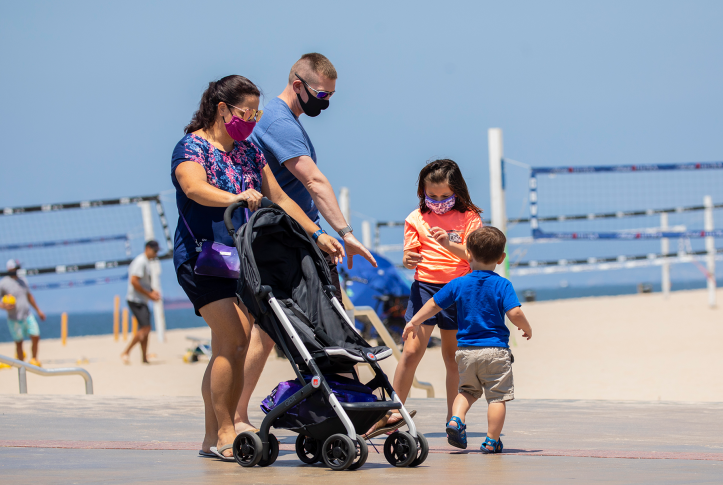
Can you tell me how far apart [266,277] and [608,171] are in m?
7.89

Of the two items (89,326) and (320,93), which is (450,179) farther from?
(89,326)

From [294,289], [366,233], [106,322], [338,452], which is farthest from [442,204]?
[106,322]

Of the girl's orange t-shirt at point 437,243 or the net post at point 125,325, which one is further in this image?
A: the net post at point 125,325

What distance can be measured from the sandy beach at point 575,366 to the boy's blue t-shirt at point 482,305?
3.39 m

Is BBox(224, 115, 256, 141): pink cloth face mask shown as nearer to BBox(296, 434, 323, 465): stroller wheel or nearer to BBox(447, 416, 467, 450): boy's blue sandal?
BBox(296, 434, 323, 465): stroller wheel

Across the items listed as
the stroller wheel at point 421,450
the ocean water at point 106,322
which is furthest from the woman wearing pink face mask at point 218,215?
the ocean water at point 106,322

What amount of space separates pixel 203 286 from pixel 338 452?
823mm

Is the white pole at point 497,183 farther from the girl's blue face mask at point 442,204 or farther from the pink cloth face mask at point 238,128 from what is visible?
the pink cloth face mask at point 238,128

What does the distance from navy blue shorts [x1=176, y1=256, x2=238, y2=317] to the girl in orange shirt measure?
1.02 m

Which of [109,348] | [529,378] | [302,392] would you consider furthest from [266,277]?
[109,348]

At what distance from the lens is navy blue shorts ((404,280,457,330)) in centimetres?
394

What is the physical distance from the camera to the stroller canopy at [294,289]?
303cm

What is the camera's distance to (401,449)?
303cm

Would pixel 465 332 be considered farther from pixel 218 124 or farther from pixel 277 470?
pixel 218 124
